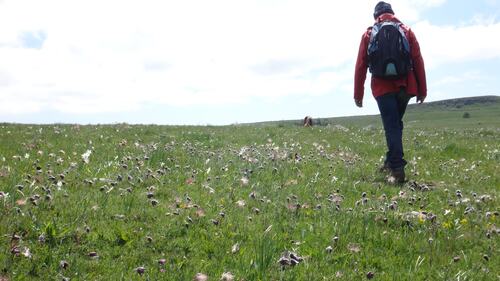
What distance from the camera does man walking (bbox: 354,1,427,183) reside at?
370 inches

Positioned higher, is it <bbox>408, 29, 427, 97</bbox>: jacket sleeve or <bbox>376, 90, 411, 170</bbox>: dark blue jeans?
<bbox>408, 29, 427, 97</bbox>: jacket sleeve

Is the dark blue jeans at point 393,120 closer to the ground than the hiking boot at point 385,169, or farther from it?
farther from it

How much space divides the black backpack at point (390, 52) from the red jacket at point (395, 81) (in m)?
0.24

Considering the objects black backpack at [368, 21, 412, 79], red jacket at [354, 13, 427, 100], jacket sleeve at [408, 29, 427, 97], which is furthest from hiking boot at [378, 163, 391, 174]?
black backpack at [368, 21, 412, 79]

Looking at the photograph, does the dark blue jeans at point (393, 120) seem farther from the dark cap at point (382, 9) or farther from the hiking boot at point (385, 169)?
the dark cap at point (382, 9)

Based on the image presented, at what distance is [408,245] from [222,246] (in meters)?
2.14

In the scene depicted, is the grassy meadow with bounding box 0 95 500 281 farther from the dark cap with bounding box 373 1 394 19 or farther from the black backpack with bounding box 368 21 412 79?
the dark cap with bounding box 373 1 394 19

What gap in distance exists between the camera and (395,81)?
386 inches

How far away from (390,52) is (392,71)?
374mm

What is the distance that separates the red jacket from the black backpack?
24 centimetres

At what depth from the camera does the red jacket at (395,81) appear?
9734 millimetres

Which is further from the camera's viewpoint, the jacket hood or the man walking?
the jacket hood

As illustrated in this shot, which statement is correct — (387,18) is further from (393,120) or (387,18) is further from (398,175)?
(398,175)

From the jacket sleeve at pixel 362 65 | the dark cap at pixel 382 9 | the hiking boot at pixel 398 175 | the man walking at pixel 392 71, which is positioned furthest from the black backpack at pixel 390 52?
the hiking boot at pixel 398 175
